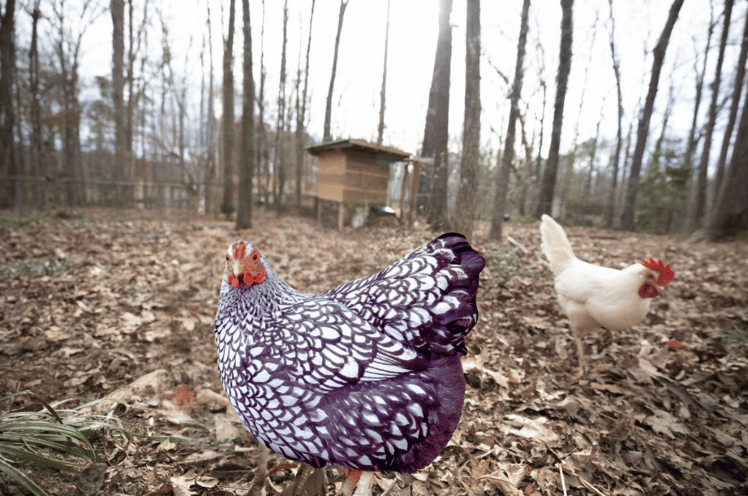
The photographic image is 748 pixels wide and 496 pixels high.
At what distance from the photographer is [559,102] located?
10703mm

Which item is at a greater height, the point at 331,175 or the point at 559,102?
the point at 559,102

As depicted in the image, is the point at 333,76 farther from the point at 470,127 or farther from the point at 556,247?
the point at 556,247

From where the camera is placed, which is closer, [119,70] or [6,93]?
[6,93]

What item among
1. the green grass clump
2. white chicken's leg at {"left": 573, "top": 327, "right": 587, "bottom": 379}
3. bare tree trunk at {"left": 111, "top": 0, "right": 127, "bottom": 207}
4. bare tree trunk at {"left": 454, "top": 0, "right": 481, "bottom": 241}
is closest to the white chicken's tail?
white chicken's leg at {"left": 573, "top": 327, "right": 587, "bottom": 379}

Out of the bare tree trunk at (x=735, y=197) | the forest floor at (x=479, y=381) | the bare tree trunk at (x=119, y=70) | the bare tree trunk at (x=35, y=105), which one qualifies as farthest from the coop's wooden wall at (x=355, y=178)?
the bare tree trunk at (x=35, y=105)

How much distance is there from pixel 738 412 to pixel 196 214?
1401 cm

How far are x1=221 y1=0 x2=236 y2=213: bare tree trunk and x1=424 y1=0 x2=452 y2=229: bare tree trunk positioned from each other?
26.3 ft

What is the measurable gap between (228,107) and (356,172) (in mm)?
5937

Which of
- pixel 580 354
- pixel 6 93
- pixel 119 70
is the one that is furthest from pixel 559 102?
pixel 6 93

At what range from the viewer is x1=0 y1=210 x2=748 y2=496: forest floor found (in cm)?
187

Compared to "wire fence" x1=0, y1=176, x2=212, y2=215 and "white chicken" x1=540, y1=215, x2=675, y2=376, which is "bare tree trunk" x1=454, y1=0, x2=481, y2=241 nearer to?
"white chicken" x1=540, y1=215, x2=675, y2=376

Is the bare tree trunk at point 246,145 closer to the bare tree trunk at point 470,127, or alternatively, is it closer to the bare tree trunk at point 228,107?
the bare tree trunk at point 228,107

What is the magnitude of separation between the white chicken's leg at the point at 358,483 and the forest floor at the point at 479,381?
34 cm

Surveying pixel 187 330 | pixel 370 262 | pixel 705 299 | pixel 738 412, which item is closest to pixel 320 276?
pixel 370 262
